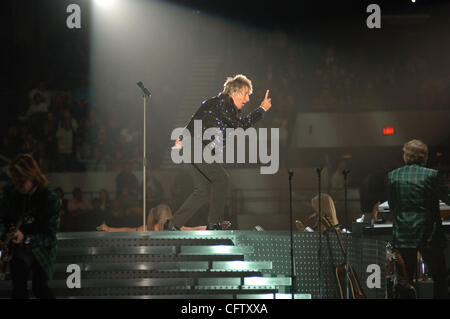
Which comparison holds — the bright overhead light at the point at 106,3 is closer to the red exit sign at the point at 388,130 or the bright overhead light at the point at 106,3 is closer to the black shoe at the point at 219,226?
the red exit sign at the point at 388,130

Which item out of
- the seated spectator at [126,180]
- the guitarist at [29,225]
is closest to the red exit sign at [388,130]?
the seated spectator at [126,180]

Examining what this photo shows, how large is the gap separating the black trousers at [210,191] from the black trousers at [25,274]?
7.33 ft

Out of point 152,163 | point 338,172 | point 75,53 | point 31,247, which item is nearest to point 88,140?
point 152,163

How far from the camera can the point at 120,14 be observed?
15719 millimetres

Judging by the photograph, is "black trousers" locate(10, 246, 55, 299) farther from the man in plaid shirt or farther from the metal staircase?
the man in plaid shirt

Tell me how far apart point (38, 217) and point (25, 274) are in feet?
1.46

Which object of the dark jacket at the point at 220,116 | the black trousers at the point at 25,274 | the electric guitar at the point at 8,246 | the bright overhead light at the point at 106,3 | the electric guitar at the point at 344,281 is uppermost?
the bright overhead light at the point at 106,3

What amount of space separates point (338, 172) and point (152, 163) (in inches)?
143

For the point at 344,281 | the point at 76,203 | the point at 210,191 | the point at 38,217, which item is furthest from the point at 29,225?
the point at 76,203

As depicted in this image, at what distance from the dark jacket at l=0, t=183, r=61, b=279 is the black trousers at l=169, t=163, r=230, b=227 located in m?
2.04

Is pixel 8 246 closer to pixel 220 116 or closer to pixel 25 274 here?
pixel 25 274

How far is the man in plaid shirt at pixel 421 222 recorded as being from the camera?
18.1 ft

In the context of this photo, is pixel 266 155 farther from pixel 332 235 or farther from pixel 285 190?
pixel 332 235

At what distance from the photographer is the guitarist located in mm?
5023
